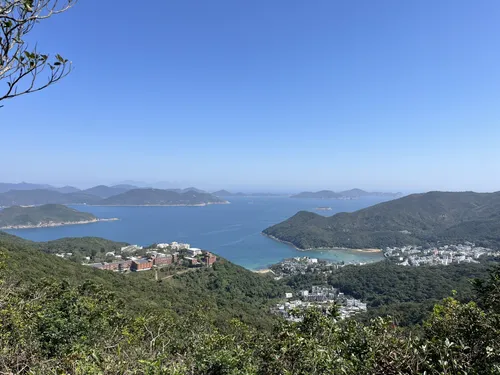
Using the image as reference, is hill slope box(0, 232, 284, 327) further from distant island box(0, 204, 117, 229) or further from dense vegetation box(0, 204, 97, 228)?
dense vegetation box(0, 204, 97, 228)

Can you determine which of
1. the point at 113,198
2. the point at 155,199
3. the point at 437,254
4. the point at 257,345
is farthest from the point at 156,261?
the point at 113,198

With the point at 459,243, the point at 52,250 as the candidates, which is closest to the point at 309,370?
the point at 52,250

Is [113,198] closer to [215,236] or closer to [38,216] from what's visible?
[38,216]

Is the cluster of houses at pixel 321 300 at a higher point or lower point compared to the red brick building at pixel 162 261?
lower

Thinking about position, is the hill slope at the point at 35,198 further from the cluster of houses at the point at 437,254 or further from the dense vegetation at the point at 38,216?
the cluster of houses at the point at 437,254

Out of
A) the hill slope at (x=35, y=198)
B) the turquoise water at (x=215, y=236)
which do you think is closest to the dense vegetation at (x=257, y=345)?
the turquoise water at (x=215, y=236)

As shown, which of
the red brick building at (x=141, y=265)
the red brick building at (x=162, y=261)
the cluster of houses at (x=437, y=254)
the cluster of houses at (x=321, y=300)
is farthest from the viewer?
the cluster of houses at (x=437, y=254)

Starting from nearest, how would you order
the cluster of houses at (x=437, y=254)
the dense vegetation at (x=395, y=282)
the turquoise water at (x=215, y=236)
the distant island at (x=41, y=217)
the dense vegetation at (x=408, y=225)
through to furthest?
the dense vegetation at (x=395, y=282) → the cluster of houses at (x=437, y=254) → the turquoise water at (x=215, y=236) → the dense vegetation at (x=408, y=225) → the distant island at (x=41, y=217)

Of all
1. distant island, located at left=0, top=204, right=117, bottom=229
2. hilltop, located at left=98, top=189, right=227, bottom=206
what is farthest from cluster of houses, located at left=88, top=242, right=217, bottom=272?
hilltop, located at left=98, top=189, right=227, bottom=206
